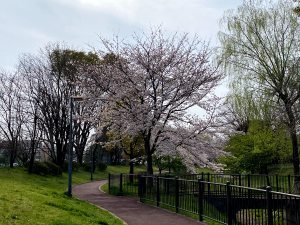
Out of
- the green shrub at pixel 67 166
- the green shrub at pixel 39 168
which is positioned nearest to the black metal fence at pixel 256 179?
the green shrub at pixel 39 168

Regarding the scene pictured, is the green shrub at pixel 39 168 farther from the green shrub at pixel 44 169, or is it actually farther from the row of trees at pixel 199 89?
the row of trees at pixel 199 89

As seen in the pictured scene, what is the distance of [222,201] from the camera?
12727 mm

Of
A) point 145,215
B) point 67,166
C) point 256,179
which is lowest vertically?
point 145,215

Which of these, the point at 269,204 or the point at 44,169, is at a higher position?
the point at 44,169

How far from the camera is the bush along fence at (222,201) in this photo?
9.23m

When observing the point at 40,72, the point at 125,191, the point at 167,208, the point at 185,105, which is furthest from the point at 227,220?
the point at 40,72

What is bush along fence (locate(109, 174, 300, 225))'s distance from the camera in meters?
9.23

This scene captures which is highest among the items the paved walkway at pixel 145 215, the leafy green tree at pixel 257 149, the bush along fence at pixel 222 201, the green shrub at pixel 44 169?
the leafy green tree at pixel 257 149

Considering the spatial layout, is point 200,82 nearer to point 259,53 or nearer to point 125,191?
point 259,53

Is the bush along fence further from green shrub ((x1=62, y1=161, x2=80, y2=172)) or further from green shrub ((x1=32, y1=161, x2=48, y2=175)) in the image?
green shrub ((x1=62, y1=161, x2=80, y2=172))

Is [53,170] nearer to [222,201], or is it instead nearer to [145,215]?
[145,215]

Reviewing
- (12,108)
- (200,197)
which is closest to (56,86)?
(12,108)

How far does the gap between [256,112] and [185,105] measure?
455 centimetres

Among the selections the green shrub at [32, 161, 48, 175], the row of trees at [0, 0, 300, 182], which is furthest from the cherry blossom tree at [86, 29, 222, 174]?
the green shrub at [32, 161, 48, 175]
